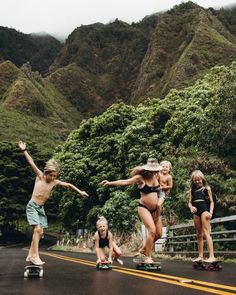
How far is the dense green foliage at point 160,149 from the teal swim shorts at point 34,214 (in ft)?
37.0

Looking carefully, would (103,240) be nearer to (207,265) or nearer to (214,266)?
(207,265)

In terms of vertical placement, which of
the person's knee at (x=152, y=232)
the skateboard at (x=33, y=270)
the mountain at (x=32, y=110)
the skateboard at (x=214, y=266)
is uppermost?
the mountain at (x=32, y=110)

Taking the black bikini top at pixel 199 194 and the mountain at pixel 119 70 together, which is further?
the mountain at pixel 119 70

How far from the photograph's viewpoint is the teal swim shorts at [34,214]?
25.7 feet

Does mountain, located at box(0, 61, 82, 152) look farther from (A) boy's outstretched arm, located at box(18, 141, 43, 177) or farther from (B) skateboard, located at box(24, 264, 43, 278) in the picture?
(B) skateboard, located at box(24, 264, 43, 278)

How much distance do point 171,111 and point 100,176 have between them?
6884mm

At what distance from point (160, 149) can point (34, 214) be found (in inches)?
938

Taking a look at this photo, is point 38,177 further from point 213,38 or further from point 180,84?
point 213,38

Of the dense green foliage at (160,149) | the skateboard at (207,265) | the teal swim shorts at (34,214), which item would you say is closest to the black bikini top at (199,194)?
the skateboard at (207,265)

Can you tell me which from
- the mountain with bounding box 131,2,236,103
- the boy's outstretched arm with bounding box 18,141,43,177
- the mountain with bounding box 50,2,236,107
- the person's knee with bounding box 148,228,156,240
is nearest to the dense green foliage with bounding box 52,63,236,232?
the person's knee with bounding box 148,228,156,240

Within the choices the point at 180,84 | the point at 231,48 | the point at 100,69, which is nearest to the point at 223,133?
the point at 180,84

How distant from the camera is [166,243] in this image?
16.5 metres

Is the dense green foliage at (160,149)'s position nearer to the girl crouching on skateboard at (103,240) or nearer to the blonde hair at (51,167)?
the girl crouching on skateboard at (103,240)

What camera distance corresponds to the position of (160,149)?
3139 centimetres
